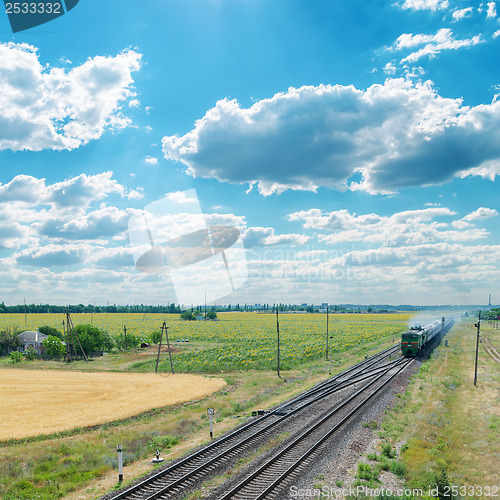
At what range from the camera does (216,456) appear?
17.1m

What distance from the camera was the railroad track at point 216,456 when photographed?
46.6ft

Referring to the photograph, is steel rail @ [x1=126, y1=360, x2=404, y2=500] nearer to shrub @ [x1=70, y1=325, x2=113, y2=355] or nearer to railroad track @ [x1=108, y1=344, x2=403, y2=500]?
railroad track @ [x1=108, y1=344, x2=403, y2=500]

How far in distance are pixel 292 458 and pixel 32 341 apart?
202 feet

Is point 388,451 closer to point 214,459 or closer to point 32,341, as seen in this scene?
point 214,459

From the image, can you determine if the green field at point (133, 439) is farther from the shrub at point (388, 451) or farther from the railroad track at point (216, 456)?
the shrub at point (388, 451)

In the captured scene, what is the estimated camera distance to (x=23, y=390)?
123 feet

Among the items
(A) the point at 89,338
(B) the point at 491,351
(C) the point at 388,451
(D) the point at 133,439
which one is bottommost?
(B) the point at 491,351

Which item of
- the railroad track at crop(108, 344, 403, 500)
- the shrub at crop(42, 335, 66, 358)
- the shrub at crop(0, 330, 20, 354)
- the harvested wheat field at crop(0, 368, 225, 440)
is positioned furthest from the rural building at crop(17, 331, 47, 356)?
the railroad track at crop(108, 344, 403, 500)

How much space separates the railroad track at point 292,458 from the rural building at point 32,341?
181ft

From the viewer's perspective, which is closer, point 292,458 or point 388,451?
point 292,458

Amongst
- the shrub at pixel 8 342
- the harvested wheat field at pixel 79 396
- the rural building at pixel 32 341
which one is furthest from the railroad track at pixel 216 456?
the shrub at pixel 8 342

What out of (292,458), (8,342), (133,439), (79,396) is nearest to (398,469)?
(292,458)

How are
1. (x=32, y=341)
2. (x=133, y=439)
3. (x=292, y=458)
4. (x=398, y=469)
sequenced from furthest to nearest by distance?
(x=32, y=341)
(x=133, y=439)
(x=292, y=458)
(x=398, y=469)

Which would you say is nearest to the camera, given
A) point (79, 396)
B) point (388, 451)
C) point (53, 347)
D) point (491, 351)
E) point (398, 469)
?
point (398, 469)
